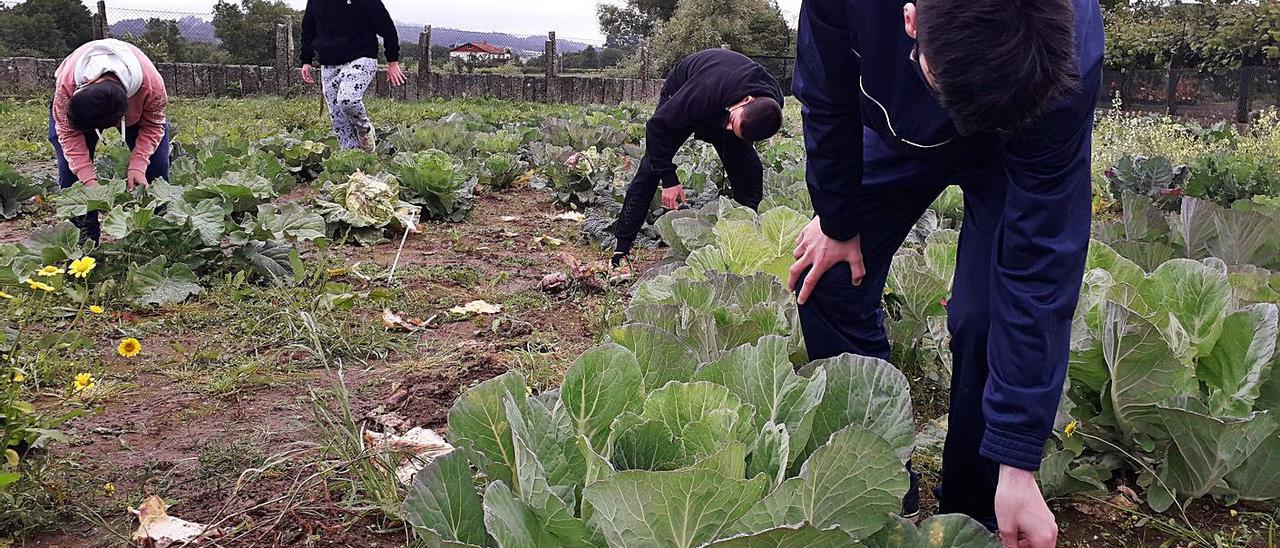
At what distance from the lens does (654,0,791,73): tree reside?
3997 centimetres

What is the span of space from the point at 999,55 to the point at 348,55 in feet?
24.3

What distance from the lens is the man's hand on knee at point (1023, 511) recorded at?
4.97 ft

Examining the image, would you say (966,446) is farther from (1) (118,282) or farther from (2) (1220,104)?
(2) (1220,104)

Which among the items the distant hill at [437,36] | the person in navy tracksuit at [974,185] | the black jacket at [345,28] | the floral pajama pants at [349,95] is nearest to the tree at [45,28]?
the distant hill at [437,36]

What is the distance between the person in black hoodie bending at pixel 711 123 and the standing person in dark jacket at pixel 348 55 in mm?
3637

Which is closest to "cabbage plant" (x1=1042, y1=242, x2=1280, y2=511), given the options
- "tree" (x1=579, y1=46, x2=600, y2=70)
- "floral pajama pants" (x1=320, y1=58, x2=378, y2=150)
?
"floral pajama pants" (x1=320, y1=58, x2=378, y2=150)

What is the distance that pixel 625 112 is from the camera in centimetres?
1334

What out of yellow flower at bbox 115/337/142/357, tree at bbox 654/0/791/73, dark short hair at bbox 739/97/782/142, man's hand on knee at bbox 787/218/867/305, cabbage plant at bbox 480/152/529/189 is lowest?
yellow flower at bbox 115/337/142/357

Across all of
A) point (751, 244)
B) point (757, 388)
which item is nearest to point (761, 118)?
point (751, 244)

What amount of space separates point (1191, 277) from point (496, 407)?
1.83m

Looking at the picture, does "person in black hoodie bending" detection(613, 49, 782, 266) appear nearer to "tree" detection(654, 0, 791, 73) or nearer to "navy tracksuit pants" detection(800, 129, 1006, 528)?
"navy tracksuit pants" detection(800, 129, 1006, 528)

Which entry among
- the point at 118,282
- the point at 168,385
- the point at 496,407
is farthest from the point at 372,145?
the point at 496,407

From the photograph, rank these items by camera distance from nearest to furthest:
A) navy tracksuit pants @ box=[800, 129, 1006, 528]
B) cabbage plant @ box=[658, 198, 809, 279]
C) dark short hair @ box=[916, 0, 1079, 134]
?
dark short hair @ box=[916, 0, 1079, 134], navy tracksuit pants @ box=[800, 129, 1006, 528], cabbage plant @ box=[658, 198, 809, 279]

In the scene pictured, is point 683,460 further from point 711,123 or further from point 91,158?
point 91,158
